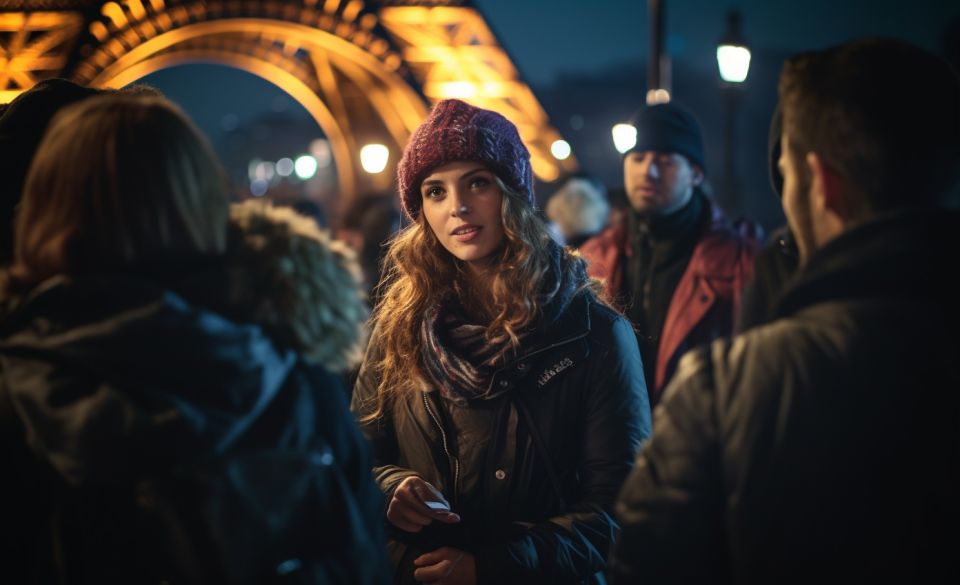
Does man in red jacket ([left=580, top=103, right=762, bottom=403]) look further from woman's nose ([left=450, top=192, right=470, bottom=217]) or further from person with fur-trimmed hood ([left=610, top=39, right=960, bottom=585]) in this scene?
person with fur-trimmed hood ([left=610, top=39, right=960, bottom=585])

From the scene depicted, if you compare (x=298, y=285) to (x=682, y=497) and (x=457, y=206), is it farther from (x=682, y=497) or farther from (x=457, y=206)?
(x=457, y=206)

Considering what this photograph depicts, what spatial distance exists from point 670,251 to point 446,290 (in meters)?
2.30

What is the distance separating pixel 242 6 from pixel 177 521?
24.4 meters

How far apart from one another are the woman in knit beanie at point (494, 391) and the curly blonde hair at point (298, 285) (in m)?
0.84

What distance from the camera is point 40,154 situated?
174cm

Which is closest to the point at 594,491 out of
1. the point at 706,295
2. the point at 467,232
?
the point at 467,232

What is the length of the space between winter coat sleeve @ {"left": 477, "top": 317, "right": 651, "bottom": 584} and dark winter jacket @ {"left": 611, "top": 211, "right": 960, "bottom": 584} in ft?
2.80

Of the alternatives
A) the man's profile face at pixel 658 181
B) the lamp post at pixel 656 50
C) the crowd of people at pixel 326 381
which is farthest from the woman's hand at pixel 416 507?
the lamp post at pixel 656 50

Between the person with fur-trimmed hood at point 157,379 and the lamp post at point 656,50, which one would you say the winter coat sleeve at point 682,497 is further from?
the lamp post at point 656,50

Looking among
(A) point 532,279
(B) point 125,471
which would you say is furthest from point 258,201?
(A) point 532,279

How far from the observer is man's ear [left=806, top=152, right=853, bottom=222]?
1690mm

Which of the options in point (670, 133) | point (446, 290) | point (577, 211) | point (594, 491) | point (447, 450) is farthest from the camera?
point (577, 211)

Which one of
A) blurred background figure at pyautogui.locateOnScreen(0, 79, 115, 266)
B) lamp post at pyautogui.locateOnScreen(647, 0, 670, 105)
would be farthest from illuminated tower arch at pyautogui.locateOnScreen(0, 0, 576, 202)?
blurred background figure at pyautogui.locateOnScreen(0, 79, 115, 266)

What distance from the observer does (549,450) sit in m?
2.63
